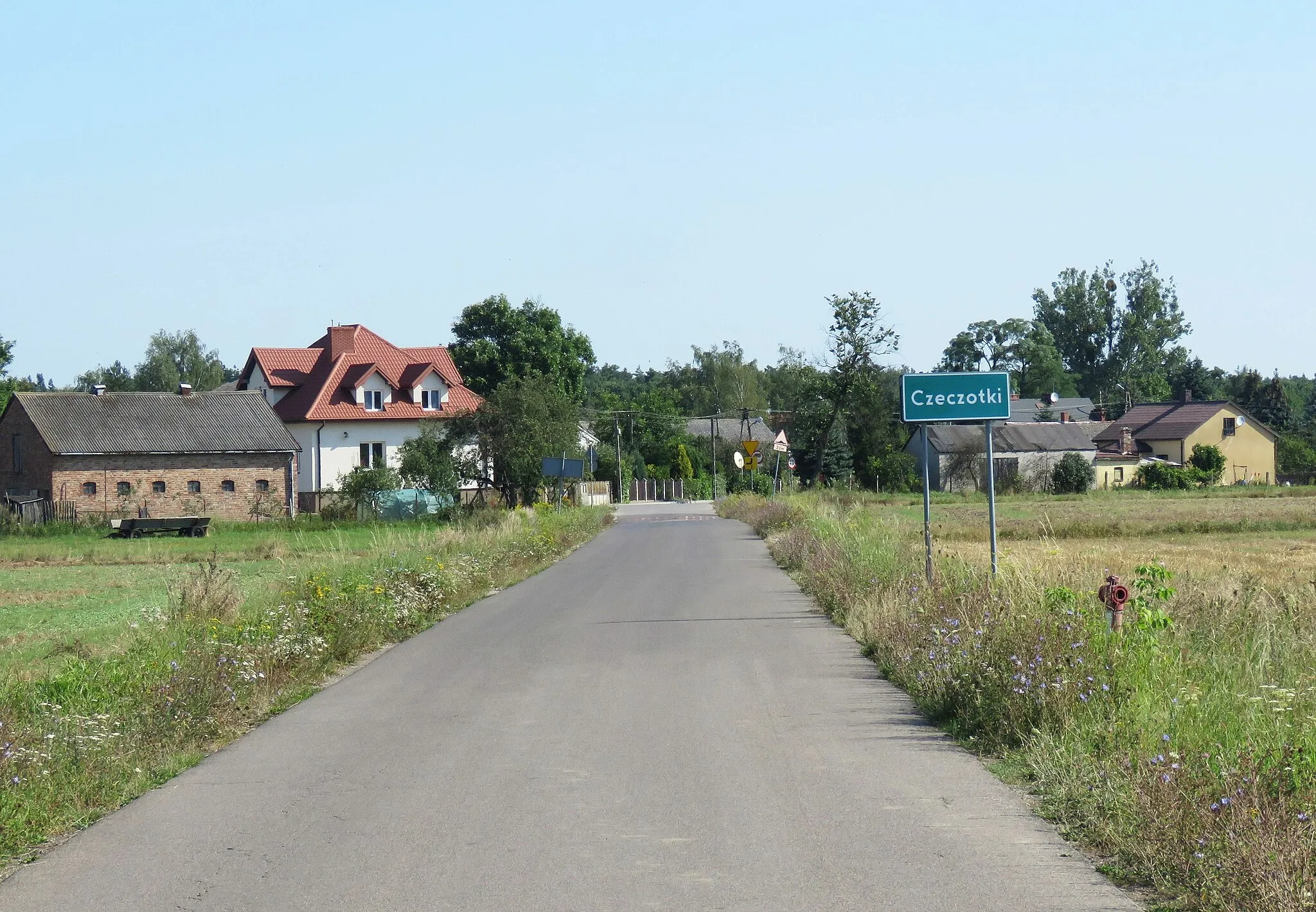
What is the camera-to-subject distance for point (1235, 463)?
93.0 m

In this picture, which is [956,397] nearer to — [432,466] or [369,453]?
[432,466]

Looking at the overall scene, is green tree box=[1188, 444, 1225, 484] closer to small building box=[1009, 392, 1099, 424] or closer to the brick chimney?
small building box=[1009, 392, 1099, 424]

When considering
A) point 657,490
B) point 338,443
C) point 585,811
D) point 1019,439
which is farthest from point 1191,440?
point 585,811

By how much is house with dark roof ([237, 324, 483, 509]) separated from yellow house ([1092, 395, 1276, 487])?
48490mm

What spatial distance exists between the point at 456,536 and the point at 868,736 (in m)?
19.7

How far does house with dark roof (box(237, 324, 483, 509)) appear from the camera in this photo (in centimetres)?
6731

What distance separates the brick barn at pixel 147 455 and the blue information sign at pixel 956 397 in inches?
1934

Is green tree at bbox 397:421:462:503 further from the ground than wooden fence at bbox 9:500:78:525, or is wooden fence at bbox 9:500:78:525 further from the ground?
green tree at bbox 397:421:462:503

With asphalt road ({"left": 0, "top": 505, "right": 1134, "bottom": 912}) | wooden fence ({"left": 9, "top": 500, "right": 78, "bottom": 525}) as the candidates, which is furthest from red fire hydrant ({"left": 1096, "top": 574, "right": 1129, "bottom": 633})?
wooden fence ({"left": 9, "top": 500, "right": 78, "bottom": 525})

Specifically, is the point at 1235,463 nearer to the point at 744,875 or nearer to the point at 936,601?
the point at 936,601

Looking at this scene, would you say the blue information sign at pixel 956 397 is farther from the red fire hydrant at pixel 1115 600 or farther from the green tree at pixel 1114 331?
the green tree at pixel 1114 331

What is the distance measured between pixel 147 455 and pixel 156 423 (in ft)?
7.52

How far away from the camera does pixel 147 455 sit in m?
57.8

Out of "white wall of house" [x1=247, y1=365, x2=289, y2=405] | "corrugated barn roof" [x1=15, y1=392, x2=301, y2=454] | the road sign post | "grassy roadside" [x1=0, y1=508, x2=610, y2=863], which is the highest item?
"white wall of house" [x1=247, y1=365, x2=289, y2=405]
